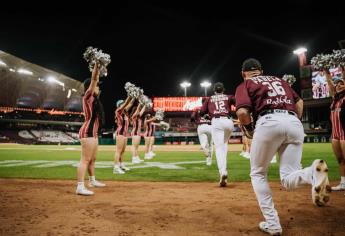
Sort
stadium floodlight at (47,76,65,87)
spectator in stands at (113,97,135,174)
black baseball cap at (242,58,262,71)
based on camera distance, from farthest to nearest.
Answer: stadium floodlight at (47,76,65,87) < spectator in stands at (113,97,135,174) < black baseball cap at (242,58,262,71)

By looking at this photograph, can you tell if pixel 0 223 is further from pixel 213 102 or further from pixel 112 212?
pixel 213 102

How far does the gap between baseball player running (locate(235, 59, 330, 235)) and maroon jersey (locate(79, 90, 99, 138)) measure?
3997mm

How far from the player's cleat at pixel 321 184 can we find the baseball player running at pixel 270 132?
0.28 metres

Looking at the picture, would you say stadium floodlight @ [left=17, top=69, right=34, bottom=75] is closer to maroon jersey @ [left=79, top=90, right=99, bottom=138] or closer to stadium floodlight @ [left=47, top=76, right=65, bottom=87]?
stadium floodlight @ [left=47, top=76, right=65, bottom=87]

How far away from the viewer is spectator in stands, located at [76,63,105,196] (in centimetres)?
662

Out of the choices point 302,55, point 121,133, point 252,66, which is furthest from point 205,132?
point 302,55

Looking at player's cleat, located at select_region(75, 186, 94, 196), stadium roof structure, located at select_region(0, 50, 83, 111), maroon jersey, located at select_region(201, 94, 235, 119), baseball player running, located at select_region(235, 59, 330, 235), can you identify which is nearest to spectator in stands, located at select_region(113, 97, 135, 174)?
maroon jersey, located at select_region(201, 94, 235, 119)

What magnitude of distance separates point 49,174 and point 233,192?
21.0 ft

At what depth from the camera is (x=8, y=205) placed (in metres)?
5.51

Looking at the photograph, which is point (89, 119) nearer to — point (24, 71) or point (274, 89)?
point (274, 89)

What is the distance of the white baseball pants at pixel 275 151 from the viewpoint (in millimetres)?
3723

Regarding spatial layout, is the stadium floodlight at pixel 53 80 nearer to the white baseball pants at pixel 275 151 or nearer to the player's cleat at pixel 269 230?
the white baseball pants at pixel 275 151

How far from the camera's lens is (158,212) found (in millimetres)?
4898

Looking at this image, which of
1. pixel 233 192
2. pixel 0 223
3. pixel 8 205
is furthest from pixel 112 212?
pixel 233 192
